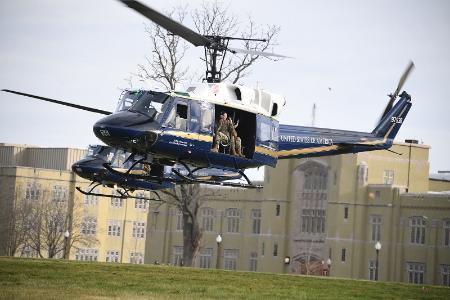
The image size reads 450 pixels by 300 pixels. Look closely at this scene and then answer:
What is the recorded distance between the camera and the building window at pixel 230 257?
4653 inches

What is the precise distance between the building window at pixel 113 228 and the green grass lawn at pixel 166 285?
347ft

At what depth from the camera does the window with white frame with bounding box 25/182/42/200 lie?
456ft

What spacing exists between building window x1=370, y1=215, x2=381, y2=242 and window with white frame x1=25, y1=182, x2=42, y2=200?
46.7m

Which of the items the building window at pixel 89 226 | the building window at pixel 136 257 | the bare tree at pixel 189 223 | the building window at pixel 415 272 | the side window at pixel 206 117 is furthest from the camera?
the building window at pixel 136 257

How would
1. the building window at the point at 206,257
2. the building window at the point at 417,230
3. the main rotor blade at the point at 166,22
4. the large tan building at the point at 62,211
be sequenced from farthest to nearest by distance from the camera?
the large tan building at the point at 62,211, the building window at the point at 206,257, the building window at the point at 417,230, the main rotor blade at the point at 166,22

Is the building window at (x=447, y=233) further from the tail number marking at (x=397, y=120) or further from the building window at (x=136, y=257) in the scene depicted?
the building window at (x=136, y=257)

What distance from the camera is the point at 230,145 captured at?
4159 centimetres

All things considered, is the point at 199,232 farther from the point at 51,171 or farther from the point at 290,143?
the point at 51,171

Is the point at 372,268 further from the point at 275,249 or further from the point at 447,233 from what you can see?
the point at 275,249

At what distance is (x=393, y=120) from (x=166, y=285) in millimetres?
18458

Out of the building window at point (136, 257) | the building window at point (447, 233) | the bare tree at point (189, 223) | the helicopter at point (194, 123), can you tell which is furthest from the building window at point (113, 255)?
the helicopter at point (194, 123)

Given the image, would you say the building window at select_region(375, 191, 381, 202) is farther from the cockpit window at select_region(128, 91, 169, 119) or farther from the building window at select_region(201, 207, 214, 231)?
the cockpit window at select_region(128, 91, 169, 119)

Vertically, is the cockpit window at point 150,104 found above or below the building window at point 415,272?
above

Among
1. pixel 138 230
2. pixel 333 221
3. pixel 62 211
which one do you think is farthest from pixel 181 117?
pixel 138 230
